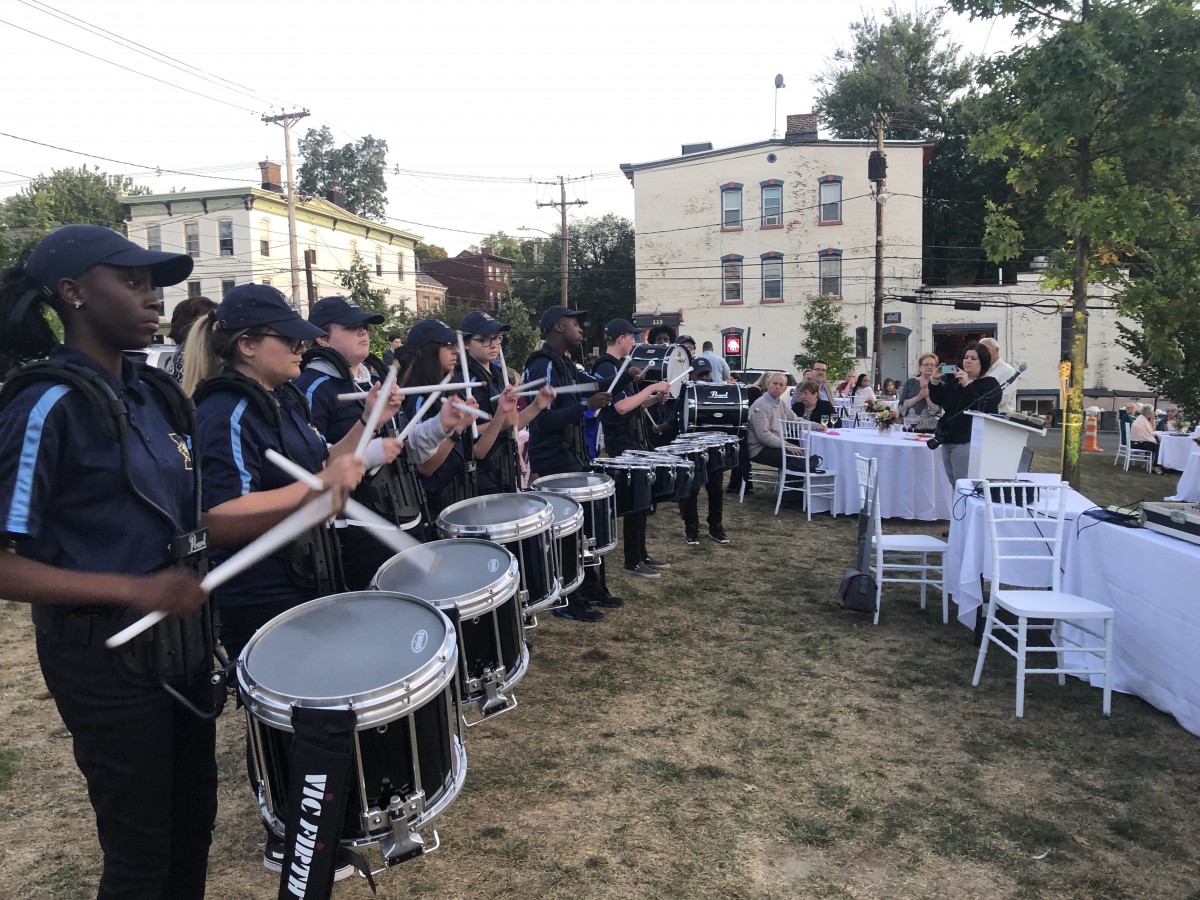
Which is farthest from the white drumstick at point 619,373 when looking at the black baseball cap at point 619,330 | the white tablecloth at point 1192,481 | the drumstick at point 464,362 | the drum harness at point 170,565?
the white tablecloth at point 1192,481

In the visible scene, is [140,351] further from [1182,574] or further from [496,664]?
[1182,574]

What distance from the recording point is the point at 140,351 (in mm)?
2240

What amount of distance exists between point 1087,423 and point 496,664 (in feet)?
67.7

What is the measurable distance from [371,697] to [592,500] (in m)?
2.98

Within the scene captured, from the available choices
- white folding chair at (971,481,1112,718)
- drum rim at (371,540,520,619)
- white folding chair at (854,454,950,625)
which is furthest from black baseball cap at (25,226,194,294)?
white folding chair at (854,454,950,625)

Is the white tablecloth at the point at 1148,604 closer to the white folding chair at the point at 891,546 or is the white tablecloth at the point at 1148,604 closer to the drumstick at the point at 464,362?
the white folding chair at the point at 891,546

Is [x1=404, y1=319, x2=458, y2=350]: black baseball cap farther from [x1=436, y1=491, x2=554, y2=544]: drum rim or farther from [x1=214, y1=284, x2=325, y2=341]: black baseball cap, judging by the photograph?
[x1=214, y1=284, x2=325, y2=341]: black baseball cap

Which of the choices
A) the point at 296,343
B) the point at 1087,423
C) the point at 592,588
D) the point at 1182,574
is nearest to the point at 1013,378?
the point at 1182,574

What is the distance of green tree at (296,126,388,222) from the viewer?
5219 cm

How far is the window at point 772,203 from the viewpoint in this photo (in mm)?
32344

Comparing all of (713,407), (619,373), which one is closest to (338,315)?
(619,373)

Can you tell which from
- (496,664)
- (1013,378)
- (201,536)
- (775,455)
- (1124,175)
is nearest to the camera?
(201,536)

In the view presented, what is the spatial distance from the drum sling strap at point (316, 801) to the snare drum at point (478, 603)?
2.90 feet

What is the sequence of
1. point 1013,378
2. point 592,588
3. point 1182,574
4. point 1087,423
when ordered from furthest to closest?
point 1087,423 < point 1013,378 < point 592,588 < point 1182,574
